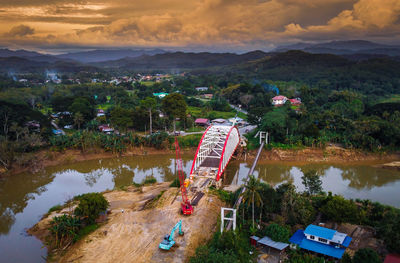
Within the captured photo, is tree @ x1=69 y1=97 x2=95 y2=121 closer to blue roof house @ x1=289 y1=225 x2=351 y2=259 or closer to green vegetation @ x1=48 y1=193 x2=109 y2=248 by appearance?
green vegetation @ x1=48 y1=193 x2=109 y2=248

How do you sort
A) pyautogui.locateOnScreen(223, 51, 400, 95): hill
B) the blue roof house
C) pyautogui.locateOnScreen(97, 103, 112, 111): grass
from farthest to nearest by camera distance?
1. pyautogui.locateOnScreen(223, 51, 400, 95): hill
2. pyautogui.locateOnScreen(97, 103, 112, 111): grass
3. the blue roof house

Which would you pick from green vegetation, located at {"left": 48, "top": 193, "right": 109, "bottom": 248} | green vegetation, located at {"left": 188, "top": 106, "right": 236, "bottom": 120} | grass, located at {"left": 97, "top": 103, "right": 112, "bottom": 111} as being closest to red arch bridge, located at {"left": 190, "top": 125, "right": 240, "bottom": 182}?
green vegetation, located at {"left": 48, "top": 193, "right": 109, "bottom": 248}

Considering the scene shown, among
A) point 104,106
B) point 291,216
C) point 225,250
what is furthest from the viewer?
point 104,106

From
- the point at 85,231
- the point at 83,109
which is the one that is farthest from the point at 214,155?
the point at 83,109

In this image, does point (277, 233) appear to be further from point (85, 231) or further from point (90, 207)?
point (90, 207)

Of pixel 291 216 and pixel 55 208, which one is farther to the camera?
pixel 55 208
